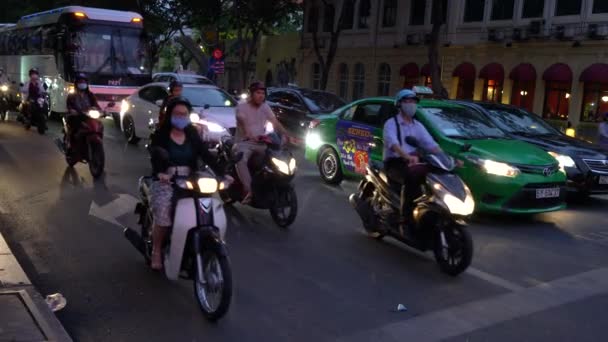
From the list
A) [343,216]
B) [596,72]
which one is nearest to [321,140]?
[343,216]

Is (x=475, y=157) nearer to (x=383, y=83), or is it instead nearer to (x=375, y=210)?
(x=375, y=210)

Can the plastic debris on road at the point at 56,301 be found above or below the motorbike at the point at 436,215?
below

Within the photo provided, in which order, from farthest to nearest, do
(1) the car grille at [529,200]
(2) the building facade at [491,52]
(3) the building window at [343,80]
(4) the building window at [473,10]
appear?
(3) the building window at [343,80]
(4) the building window at [473,10]
(2) the building facade at [491,52]
(1) the car grille at [529,200]

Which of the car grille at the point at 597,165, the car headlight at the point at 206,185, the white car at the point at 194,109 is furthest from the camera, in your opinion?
the white car at the point at 194,109

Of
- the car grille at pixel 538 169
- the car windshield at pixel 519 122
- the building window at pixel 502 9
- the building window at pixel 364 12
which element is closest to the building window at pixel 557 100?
the building window at pixel 502 9

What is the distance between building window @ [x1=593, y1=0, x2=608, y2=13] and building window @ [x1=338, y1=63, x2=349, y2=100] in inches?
636

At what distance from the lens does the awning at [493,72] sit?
2989 centimetres

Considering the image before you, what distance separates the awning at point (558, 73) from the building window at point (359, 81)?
491 inches

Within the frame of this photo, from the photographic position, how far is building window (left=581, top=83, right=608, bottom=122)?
1033 inches

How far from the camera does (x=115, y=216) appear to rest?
8164 mm

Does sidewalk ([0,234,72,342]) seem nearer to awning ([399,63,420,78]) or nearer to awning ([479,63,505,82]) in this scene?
awning ([479,63,505,82])

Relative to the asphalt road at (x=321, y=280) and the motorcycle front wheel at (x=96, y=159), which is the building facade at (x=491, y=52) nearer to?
the asphalt road at (x=321, y=280)

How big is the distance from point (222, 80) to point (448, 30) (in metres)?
A: 32.8

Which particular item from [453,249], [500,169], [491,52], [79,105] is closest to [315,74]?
[491,52]
